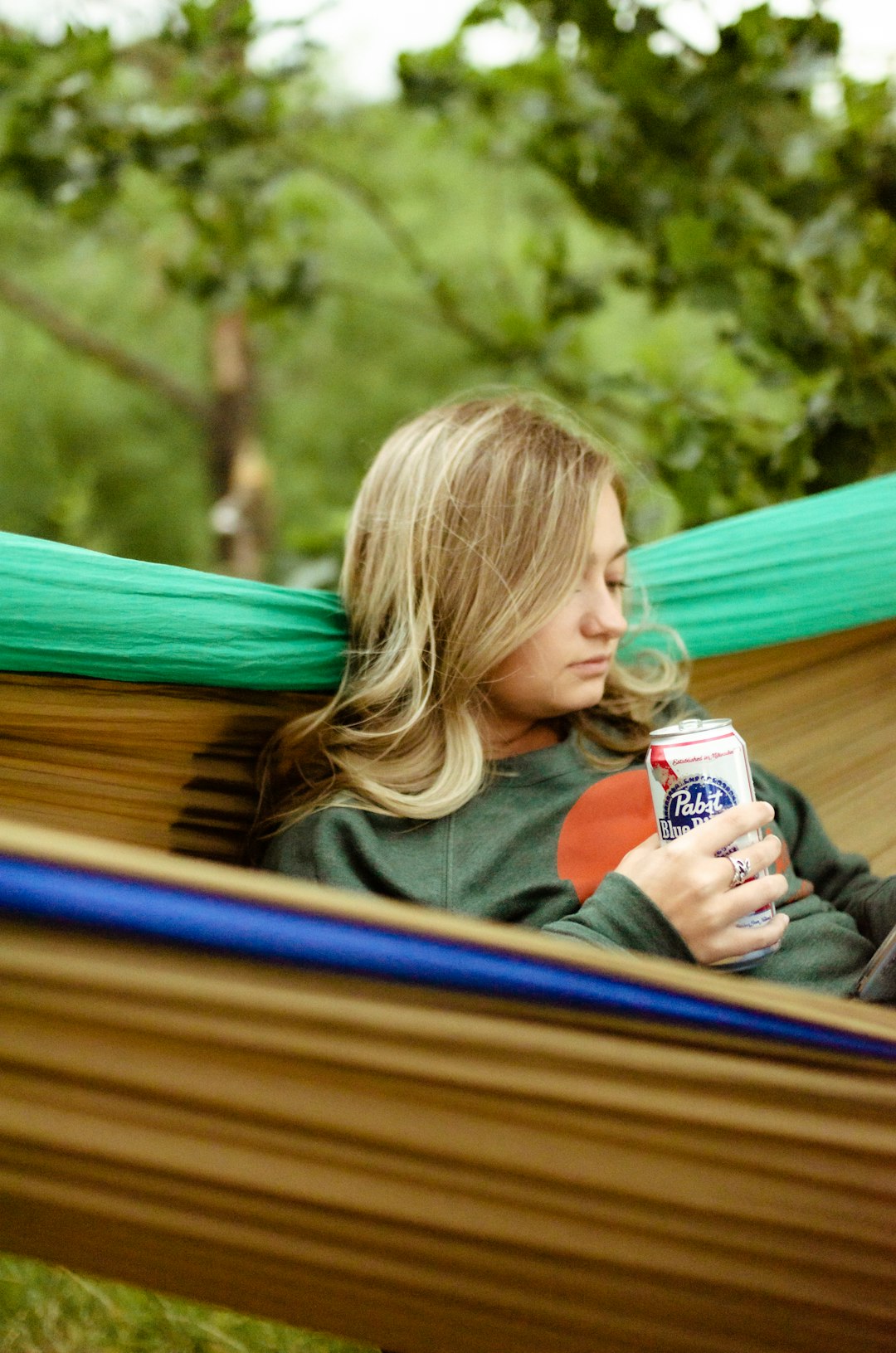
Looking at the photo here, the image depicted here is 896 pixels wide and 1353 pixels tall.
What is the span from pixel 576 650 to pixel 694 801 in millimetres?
239

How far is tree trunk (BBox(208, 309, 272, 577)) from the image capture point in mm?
5613

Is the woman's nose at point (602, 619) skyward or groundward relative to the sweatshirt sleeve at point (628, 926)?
skyward

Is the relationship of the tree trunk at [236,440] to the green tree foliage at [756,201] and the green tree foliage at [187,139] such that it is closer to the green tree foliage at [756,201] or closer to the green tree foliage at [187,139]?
the green tree foliage at [187,139]

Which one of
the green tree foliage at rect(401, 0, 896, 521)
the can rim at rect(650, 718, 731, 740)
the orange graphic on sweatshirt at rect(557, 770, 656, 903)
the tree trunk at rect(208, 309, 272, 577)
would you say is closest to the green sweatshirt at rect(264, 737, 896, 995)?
the orange graphic on sweatshirt at rect(557, 770, 656, 903)

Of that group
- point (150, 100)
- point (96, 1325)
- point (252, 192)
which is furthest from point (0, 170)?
point (96, 1325)

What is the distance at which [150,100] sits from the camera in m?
2.21

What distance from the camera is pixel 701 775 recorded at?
0.90 m

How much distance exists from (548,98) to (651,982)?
1.79 m

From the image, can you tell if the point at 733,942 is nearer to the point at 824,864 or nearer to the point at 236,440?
the point at 824,864

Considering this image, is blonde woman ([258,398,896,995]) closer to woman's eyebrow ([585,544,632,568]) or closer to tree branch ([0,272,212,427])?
woman's eyebrow ([585,544,632,568])

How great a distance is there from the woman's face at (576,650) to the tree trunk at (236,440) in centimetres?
446

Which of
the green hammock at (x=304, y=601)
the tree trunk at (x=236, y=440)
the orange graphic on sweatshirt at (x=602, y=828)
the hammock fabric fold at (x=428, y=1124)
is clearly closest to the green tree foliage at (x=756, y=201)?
the green hammock at (x=304, y=601)

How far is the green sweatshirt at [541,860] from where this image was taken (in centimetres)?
103

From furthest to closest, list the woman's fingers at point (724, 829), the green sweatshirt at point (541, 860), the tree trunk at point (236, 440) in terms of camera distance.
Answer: the tree trunk at point (236, 440)
the green sweatshirt at point (541, 860)
the woman's fingers at point (724, 829)
